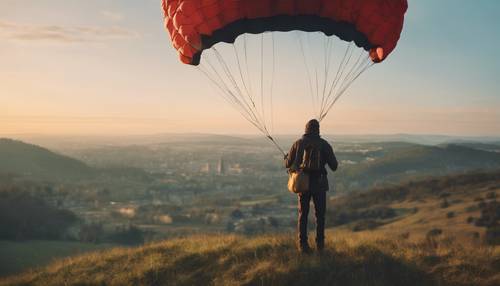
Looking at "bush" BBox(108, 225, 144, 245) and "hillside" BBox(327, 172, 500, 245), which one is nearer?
"hillside" BBox(327, 172, 500, 245)

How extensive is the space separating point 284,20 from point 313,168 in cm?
363

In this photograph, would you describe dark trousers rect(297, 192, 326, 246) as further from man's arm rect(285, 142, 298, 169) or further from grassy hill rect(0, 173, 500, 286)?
man's arm rect(285, 142, 298, 169)

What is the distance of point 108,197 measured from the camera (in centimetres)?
16588

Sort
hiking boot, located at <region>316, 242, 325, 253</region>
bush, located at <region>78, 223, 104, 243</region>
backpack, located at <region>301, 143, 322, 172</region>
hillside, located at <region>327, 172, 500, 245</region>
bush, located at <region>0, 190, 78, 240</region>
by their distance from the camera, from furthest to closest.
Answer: bush, located at <region>78, 223, 104, 243</region> < bush, located at <region>0, 190, 78, 240</region> < hillside, located at <region>327, 172, 500, 245</region> < hiking boot, located at <region>316, 242, 325, 253</region> < backpack, located at <region>301, 143, 322, 172</region>

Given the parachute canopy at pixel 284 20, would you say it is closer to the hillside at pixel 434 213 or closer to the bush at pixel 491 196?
the hillside at pixel 434 213

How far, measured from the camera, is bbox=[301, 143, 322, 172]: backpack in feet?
33.5

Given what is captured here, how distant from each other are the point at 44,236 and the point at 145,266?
259ft

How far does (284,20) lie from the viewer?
36.2 feet

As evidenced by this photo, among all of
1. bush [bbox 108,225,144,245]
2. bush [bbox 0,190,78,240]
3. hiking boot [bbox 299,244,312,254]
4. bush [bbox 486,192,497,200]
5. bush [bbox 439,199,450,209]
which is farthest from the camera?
bush [bbox 108,225,144,245]

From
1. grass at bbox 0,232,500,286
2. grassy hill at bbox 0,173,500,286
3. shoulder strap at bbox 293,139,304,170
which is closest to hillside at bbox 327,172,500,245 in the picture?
grassy hill at bbox 0,173,500,286

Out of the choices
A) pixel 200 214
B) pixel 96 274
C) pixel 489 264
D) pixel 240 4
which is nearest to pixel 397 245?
pixel 489 264

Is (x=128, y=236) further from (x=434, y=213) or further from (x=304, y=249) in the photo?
(x=304, y=249)

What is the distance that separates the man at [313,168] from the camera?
10250 millimetres

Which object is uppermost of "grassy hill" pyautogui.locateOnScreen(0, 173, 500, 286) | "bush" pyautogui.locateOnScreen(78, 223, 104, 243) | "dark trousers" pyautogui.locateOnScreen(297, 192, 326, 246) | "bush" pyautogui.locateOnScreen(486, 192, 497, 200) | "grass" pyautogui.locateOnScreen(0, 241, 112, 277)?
"dark trousers" pyautogui.locateOnScreen(297, 192, 326, 246)
